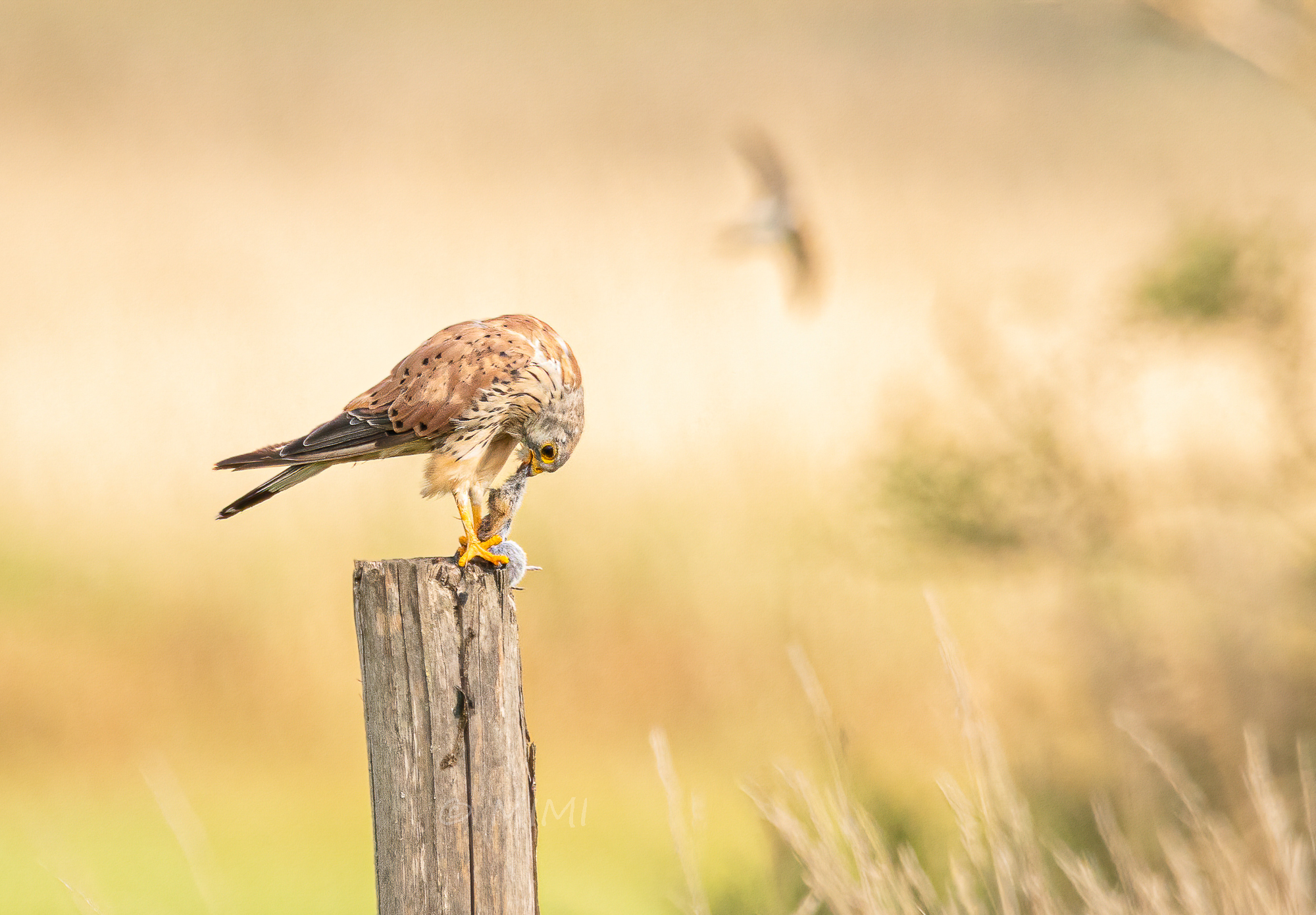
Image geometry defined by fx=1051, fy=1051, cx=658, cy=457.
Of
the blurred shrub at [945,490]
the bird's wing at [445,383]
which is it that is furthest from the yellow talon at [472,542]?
the blurred shrub at [945,490]

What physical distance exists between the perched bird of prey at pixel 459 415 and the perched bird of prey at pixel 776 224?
2.95 metres

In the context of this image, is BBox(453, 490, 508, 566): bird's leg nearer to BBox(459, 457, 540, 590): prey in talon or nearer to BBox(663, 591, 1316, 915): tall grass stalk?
BBox(459, 457, 540, 590): prey in talon

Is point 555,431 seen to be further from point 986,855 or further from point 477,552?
point 986,855

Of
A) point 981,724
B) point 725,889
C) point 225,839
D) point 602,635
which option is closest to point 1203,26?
point 981,724

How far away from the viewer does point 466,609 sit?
1576mm

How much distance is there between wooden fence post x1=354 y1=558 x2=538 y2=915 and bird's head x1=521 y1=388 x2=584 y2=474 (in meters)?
0.44

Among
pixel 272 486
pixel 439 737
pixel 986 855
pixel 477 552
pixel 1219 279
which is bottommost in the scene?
pixel 986 855

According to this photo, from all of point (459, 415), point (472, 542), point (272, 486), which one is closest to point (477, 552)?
point (472, 542)

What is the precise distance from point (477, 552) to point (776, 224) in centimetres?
339

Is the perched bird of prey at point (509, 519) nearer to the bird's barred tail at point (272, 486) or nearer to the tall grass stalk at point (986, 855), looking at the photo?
the bird's barred tail at point (272, 486)

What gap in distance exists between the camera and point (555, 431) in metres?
2.00

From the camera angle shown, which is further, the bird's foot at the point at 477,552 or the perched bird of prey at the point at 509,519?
the perched bird of prey at the point at 509,519

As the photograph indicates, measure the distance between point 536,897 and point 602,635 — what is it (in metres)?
2.60

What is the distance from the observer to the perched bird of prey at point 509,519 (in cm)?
178
